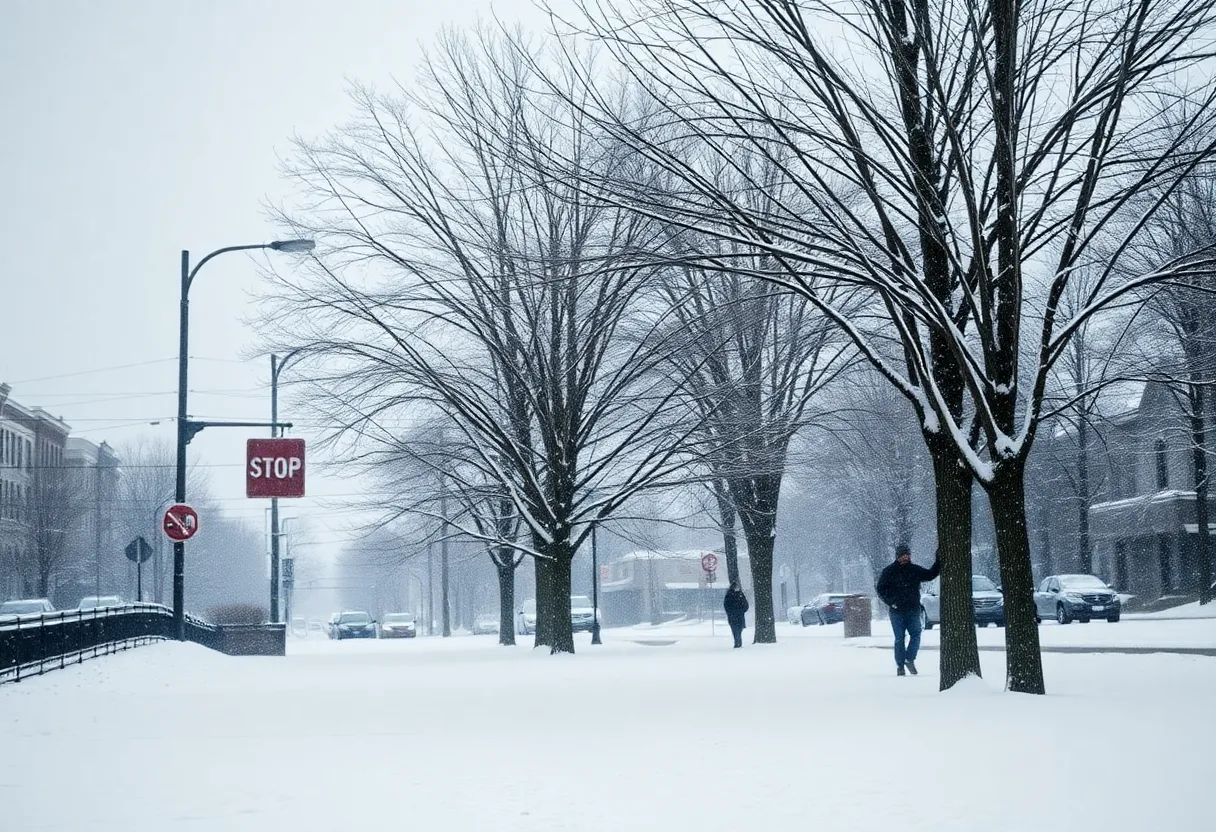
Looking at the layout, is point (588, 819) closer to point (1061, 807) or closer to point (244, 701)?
point (1061, 807)

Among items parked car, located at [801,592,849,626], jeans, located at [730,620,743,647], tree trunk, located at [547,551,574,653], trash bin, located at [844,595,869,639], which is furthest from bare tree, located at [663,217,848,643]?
parked car, located at [801,592,849,626]

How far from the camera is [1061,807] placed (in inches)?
287

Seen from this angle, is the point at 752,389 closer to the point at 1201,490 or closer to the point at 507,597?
the point at 507,597

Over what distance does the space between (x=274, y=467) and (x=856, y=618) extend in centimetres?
1667

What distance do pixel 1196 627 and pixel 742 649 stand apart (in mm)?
10493

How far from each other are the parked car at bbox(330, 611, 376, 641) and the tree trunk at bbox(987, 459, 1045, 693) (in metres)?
47.8

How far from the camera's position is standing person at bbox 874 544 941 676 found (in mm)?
17422

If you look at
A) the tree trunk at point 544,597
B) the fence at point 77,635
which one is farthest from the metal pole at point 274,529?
the tree trunk at point 544,597

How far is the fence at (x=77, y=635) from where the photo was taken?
1738cm

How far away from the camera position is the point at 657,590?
89.1 meters

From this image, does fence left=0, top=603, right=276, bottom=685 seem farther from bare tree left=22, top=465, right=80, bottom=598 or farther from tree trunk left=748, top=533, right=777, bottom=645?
bare tree left=22, top=465, right=80, bottom=598

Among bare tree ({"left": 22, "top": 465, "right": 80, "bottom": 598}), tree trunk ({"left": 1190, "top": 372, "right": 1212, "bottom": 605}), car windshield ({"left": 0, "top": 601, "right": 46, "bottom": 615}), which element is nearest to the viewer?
tree trunk ({"left": 1190, "top": 372, "right": 1212, "bottom": 605})

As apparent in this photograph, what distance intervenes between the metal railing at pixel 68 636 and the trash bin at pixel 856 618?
17.7 m

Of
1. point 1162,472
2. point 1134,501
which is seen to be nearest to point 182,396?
point 1134,501
